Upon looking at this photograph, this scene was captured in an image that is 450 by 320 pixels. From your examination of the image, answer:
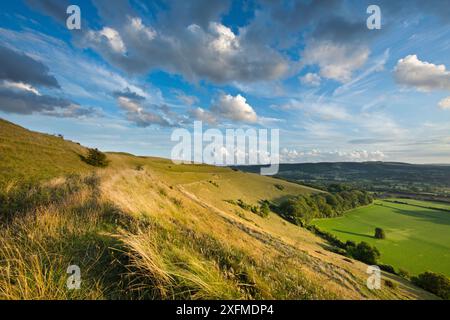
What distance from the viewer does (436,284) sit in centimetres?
4122

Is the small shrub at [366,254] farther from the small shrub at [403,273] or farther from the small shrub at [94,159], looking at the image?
the small shrub at [94,159]

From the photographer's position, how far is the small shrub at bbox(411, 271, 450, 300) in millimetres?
40125

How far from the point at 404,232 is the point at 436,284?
2265 inches

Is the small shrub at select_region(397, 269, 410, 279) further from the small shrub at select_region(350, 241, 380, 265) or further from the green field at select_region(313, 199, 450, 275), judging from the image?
the small shrub at select_region(350, 241, 380, 265)

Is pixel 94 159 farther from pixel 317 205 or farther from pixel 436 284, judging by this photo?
pixel 317 205

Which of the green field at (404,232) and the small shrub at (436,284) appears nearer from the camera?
the small shrub at (436,284)

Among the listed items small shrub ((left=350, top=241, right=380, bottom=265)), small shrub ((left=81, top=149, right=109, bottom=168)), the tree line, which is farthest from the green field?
small shrub ((left=81, top=149, right=109, bottom=168))

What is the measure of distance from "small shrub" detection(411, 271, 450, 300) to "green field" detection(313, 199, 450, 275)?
1247 cm

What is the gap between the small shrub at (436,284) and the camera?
40.1 metres

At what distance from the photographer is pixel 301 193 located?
114062mm

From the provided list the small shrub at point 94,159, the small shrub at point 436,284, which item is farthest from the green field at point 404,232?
the small shrub at point 94,159

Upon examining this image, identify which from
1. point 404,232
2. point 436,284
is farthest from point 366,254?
point 404,232

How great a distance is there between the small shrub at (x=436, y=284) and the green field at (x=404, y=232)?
40.9ft
